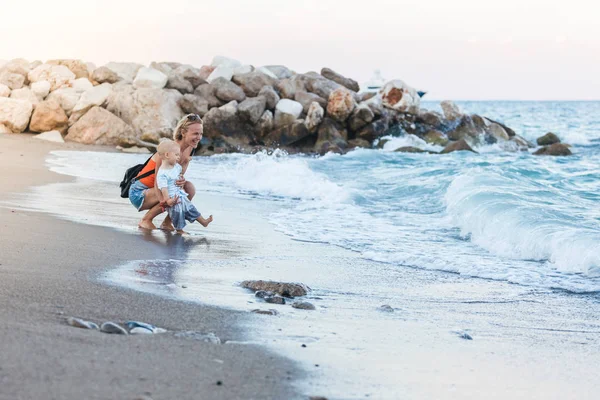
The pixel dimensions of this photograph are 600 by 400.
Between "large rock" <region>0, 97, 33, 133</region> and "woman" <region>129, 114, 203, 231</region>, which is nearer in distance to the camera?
"woman" <region>129, 114, 203, 231</region>

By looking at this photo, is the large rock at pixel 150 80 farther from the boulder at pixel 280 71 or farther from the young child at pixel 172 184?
the young child at pixel 172 184

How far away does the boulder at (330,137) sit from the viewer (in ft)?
73.5

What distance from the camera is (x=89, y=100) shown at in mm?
22500

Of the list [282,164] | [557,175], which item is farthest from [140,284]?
[557,175]

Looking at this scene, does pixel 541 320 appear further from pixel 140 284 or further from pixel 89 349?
pixel 89 349

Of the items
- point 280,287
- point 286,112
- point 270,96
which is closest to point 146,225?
point 280,287

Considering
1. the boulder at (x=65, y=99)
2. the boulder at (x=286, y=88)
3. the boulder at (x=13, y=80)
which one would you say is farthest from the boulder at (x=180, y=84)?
the boulder at (x=13, y=80)

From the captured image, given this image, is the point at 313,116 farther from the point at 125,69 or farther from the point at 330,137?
the point at 125,69

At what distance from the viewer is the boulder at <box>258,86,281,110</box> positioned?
23.7 m

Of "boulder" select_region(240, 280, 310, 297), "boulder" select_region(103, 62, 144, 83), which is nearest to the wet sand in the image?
"boulder" select_region(240, 280, 310, 297)

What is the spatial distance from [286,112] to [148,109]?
13.6 feet

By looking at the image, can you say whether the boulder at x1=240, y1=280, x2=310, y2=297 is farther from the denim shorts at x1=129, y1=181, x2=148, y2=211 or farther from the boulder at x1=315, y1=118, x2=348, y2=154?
the boulder at x1=315, y1=118, x2=348, y2=154

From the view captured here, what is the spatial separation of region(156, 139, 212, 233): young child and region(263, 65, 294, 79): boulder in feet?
72.8

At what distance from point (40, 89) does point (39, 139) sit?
3.59m
